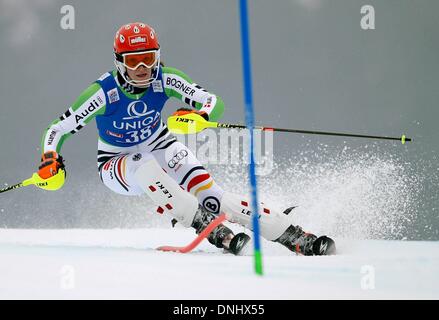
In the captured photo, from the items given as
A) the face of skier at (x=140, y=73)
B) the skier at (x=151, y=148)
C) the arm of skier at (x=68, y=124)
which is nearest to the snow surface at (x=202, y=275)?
the skier at (x=151, y=148)

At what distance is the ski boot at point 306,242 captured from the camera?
3418 mm

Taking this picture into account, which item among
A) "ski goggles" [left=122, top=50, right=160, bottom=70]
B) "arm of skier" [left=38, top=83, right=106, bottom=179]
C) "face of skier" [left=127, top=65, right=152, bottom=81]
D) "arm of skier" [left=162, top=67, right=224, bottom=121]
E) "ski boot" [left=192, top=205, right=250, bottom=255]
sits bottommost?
"ski boot" [left=192, top=205, right=250, bottom=255]

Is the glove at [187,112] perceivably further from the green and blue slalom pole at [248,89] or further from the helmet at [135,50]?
the green and blue slalom pole at [248,89]

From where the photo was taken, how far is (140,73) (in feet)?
11.7

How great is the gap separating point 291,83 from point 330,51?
1.17 feet

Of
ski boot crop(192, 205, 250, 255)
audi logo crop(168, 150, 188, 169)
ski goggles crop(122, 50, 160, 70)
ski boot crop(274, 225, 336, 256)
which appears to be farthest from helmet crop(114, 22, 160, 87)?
ski boot crop(274, 225, 336, 256)

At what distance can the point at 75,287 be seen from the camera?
7.49 ft

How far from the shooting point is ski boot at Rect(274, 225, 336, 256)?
3.42 metres

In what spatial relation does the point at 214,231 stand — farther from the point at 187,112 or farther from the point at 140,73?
the point at 140,73

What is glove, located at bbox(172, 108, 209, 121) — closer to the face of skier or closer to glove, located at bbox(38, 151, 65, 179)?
the face of skier

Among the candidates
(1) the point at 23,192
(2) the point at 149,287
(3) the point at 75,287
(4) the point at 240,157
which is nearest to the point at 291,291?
(2) the point at 149,287

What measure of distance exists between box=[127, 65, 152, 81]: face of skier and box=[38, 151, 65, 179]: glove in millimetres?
535

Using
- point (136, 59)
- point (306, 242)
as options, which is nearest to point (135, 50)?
point (136, 59)

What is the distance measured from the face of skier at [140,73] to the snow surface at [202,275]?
32.8 inches
